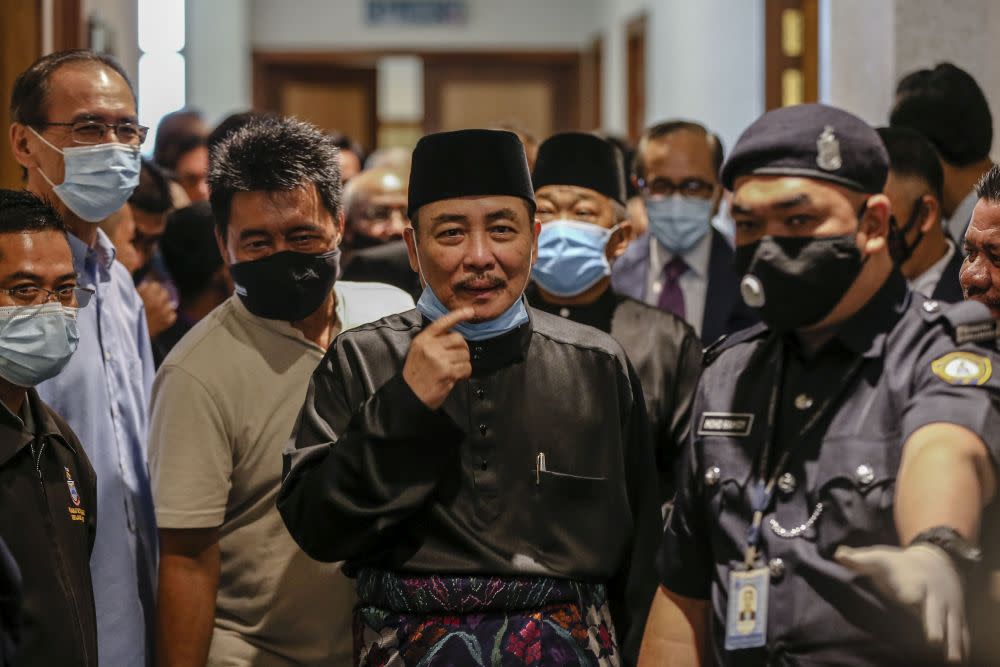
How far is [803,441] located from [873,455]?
0.13 m

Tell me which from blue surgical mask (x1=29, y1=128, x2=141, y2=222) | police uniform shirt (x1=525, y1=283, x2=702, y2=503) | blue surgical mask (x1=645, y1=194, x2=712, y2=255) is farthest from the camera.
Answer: blue surgical mask (x1=645, y1=194, x2=712, y2=255)

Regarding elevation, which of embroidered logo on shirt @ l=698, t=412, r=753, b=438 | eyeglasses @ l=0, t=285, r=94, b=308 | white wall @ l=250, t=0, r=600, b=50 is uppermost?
white wall @ l=250, t=0, r=600, b=50

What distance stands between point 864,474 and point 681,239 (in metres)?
2.30

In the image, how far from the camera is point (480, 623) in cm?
237

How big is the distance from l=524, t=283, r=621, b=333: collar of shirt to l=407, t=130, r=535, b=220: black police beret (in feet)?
3.00

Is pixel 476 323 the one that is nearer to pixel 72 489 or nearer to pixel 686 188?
pixel 72 489

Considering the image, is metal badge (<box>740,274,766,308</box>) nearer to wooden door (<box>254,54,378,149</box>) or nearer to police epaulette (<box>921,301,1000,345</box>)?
police epaulette (<box>921,301,1000,345</box>)

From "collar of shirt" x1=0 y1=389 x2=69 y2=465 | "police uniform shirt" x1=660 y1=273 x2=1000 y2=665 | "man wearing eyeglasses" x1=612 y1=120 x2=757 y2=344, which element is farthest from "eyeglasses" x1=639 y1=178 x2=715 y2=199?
"collar of shirt" x1=0 y1=389 x2=69 y2=465

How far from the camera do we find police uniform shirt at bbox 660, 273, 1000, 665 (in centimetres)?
202

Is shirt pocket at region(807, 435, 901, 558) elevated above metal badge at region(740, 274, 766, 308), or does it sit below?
below

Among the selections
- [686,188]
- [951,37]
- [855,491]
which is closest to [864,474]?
[855,491]

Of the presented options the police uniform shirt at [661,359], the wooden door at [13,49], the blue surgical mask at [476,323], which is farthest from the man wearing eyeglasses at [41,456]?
the wooden door at [13,49]

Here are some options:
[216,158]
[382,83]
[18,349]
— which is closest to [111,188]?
[216,158]

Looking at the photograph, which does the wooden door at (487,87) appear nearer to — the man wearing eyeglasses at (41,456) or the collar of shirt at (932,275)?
the collar of shirt at (932,275)
